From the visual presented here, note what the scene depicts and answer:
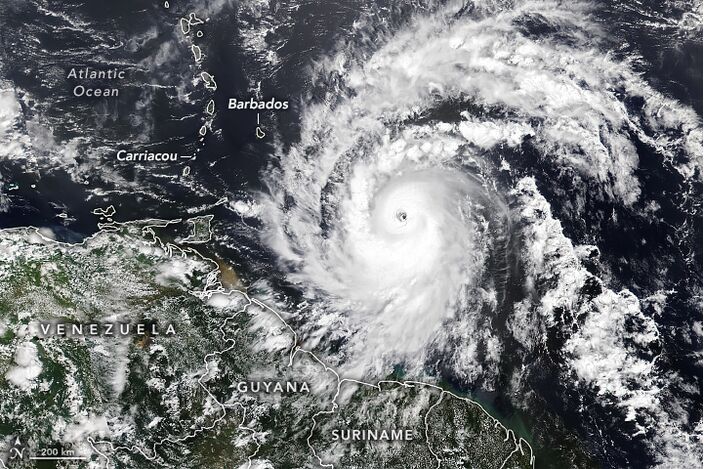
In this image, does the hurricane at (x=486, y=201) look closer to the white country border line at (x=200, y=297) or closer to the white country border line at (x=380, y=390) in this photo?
the white country border line at (x=380, y=390)

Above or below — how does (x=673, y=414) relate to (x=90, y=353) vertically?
above

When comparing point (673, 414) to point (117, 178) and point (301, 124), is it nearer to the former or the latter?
point (301, 124)

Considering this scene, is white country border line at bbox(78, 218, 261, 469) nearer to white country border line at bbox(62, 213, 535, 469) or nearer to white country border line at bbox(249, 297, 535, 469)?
white country border line at bbox(62, 213, 535, 469)

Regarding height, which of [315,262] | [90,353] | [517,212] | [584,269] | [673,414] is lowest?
[90,353]

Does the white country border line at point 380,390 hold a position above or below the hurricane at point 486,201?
below

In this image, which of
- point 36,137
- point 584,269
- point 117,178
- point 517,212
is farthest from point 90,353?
point 584,269

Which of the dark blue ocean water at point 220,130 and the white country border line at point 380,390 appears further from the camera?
the dark blue ocean water at point 220,130

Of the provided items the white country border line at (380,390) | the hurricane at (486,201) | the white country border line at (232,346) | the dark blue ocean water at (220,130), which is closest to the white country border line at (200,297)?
the white country border line at (232,346)

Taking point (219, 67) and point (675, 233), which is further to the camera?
point (219, 67)
